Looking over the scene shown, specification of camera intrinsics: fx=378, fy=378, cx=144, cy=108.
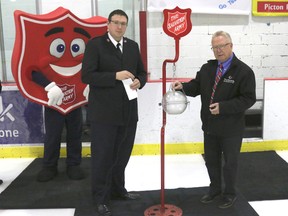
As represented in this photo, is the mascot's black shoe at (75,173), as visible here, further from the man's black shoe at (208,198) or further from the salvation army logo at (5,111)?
the man's black shoe at (208,198)

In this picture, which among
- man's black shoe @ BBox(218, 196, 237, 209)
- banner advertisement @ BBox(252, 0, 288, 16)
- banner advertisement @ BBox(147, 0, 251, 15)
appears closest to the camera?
man's black shoe @ BBox(218, 196, 237, 209)

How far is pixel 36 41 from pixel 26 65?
207 millimetres

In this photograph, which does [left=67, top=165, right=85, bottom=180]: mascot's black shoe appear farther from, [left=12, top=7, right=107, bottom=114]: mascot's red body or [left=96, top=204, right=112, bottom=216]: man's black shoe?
[left=96, top=204, right=112, bottom=216]: man's black shoe

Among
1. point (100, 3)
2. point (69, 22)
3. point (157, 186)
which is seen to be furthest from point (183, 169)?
point (100, 3)

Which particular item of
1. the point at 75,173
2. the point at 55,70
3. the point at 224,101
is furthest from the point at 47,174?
the point at 224,101

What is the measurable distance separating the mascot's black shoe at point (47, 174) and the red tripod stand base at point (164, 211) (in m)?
1.05

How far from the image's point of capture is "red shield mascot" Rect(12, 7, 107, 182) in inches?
117

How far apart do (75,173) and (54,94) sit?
71 cm

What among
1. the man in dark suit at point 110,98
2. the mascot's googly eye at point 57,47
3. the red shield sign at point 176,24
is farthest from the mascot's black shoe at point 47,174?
the red shield sign at point 176,24

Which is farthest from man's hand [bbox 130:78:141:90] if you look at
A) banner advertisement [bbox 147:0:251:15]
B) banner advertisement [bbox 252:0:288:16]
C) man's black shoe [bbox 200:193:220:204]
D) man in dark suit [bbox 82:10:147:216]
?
banner advertisement [bbox 252:0:288:16]

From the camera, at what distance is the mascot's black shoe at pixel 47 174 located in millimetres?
3160

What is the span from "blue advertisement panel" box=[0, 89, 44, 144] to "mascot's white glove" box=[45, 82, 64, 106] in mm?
725

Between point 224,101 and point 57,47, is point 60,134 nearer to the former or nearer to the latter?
point 57,47

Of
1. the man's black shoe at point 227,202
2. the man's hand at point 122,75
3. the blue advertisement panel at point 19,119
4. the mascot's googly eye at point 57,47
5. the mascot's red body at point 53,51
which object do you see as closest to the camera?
the man's hand at point 122,75
